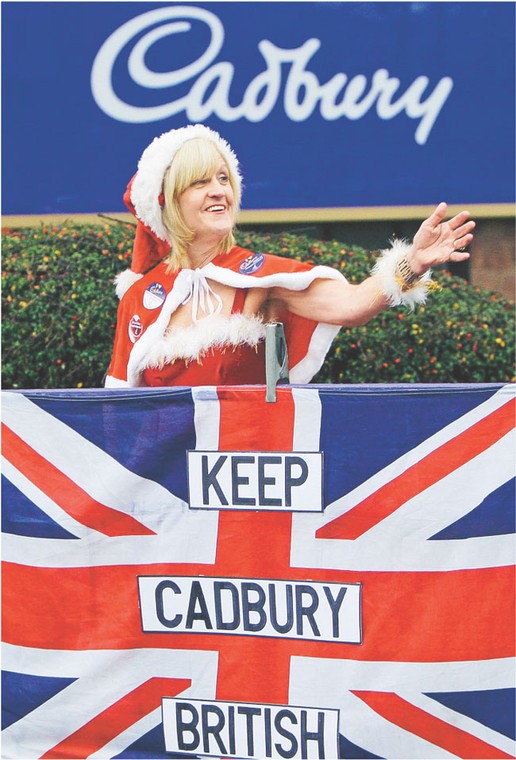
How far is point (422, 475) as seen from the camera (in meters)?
2.41

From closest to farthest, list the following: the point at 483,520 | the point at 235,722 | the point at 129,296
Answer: the point at 483,520
the point at 235,722
the point at 129,296

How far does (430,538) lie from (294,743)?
0.69 meters

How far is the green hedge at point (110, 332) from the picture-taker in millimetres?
5371

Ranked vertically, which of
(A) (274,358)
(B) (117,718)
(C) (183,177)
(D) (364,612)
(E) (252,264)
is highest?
(C) (183,177)

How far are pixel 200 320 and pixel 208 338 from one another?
104 millimetres

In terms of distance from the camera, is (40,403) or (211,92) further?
(211,92)

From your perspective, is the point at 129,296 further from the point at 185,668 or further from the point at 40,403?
the point at 185,668

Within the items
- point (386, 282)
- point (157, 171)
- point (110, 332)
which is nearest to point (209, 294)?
point (157, 171)

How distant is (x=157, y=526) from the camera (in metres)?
2.62

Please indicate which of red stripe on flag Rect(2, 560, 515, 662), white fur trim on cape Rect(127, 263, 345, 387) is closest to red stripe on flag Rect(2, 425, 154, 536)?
red stripe on flag Rect(2, 560, 515, 662)

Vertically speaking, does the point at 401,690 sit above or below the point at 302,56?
below

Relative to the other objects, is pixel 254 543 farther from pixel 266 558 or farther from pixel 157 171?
pixel 157 171

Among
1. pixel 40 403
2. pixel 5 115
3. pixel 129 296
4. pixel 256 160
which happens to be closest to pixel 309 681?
pixel 40 403

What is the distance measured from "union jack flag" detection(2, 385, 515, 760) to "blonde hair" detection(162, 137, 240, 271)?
0.81 m
